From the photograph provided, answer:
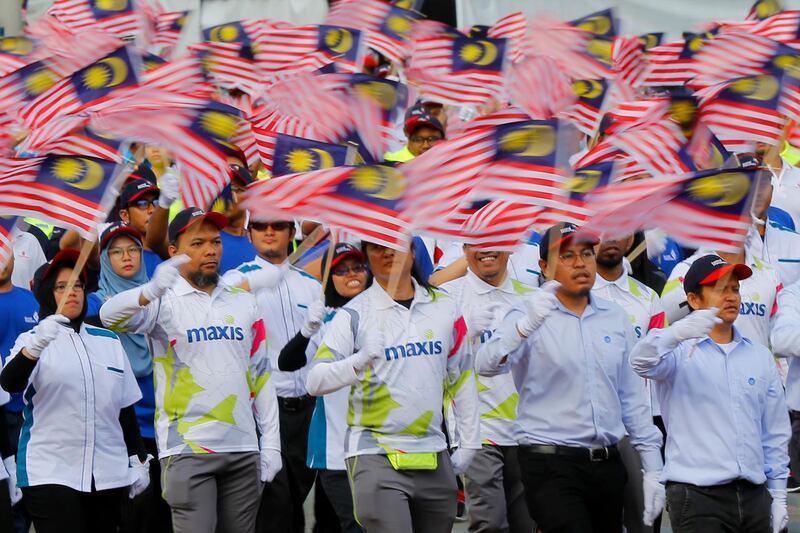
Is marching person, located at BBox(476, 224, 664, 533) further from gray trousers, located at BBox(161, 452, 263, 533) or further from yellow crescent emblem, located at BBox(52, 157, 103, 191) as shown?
yellow crescent emblem, located at BBox(52, 157, 103, 191)

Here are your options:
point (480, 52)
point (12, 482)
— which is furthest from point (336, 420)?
point (480, 52)

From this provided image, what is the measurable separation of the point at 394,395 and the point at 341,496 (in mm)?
1624

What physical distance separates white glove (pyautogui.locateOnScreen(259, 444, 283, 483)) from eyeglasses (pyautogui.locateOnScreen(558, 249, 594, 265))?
2139mm

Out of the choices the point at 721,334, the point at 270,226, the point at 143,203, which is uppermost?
the point at 721,334

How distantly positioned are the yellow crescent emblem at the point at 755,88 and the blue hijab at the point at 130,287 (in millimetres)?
4138

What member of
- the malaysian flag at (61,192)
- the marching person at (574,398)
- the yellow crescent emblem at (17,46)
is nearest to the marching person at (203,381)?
the malaysian flag at (61,192)

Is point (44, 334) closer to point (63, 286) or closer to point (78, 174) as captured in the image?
point (63, 286)

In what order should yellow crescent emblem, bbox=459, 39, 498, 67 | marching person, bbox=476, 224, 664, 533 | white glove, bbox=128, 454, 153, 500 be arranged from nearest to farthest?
1. marching person, bbox=476, 224, 664, 533
2. white glove, bbox=128, 454, 153, 500
3. yellow crescent emblem, bbox=459, 39, 498, 67

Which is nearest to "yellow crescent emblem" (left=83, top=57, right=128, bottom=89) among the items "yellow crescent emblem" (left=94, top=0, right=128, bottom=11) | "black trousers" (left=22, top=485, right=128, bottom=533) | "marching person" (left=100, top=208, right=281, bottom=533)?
"marching person" (left=100, top=208, right=281, bottom=533)

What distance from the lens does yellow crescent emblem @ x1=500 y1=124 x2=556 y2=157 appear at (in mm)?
10305

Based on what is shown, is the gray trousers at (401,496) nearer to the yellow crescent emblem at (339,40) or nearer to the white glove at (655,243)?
the white glove at (655,243)

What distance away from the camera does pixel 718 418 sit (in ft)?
31.8

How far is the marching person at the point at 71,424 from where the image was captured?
10312mm

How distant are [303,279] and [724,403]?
139 inches
